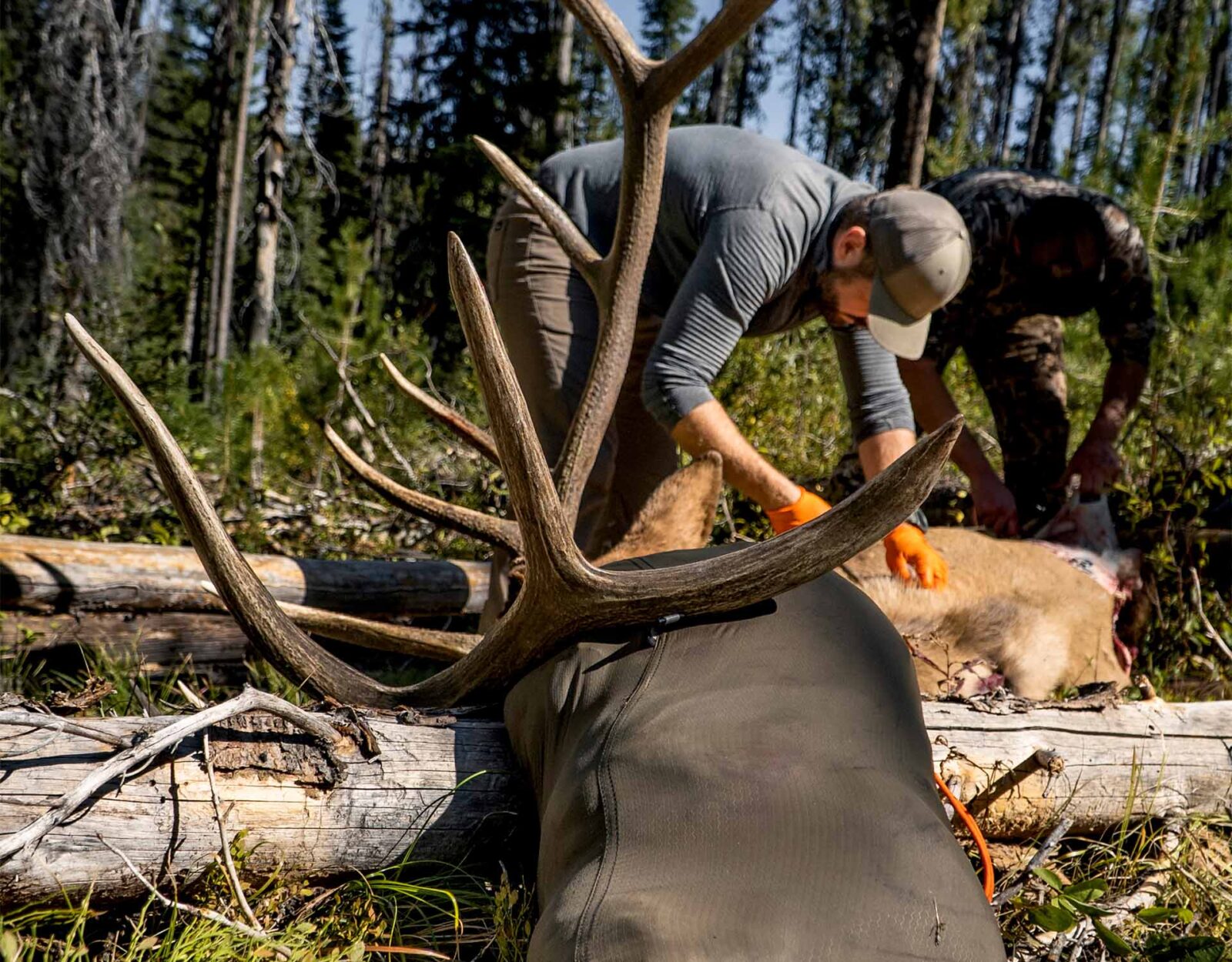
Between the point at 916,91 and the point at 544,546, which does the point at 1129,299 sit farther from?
the point at 544,546

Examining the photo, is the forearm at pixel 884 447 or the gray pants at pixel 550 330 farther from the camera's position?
the gray pants at pixel 550 330

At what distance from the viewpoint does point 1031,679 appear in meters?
2.90

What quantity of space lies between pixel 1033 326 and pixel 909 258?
2.30 meters

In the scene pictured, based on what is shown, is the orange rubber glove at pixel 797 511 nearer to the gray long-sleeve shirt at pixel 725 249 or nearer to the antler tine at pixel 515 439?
the gray long-sleeve shirt at pixel 725 249

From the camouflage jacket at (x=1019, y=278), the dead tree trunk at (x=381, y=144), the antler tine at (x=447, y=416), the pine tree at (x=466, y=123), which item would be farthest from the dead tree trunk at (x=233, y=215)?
the antler tine at (x=447, y=416)

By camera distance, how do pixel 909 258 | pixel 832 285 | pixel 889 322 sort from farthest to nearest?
1. pixel 832 285
2. pixel 889 322
3. pixel 909 258

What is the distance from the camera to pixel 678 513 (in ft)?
8.20

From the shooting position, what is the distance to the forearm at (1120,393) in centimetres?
433

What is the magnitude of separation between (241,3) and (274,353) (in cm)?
885

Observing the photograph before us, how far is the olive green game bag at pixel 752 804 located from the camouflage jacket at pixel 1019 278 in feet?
10.6

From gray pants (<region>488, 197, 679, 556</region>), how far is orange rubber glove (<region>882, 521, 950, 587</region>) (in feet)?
3.18

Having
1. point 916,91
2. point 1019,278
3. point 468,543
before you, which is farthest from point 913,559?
point 916,91

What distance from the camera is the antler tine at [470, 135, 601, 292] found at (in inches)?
103

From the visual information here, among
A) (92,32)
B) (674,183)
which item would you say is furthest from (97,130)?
(674,183)
